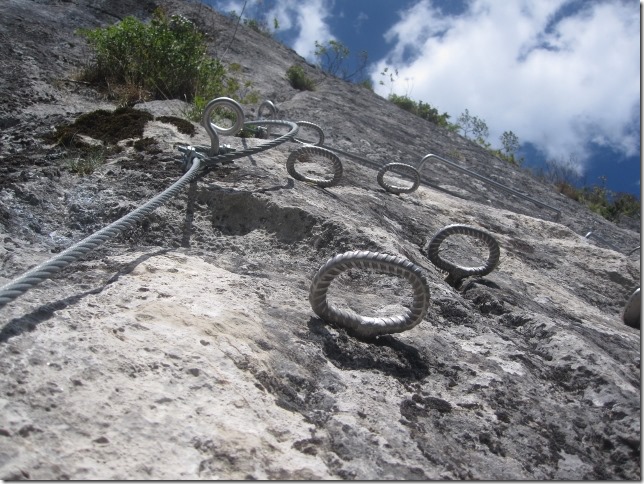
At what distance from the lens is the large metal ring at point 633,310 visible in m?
2.80

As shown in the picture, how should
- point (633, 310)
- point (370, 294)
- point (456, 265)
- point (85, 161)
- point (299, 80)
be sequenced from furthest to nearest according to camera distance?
point (299, 80) < point (85, 161) < point (456, 265) < point (633, 310) < point (370, 294)

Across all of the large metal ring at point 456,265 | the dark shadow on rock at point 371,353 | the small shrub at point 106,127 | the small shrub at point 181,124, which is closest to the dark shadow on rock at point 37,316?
the dark shadow on rock at point 371,353

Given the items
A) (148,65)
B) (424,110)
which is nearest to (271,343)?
(148,65)

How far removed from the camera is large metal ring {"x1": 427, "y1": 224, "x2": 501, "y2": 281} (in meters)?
2.98

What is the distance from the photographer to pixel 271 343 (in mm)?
2008

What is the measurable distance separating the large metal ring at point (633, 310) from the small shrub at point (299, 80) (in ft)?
19.2

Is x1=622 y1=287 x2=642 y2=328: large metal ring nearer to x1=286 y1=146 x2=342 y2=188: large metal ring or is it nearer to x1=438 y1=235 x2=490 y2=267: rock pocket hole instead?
x1=438 y1=235 x2=490 y2=267: rock pocket hole

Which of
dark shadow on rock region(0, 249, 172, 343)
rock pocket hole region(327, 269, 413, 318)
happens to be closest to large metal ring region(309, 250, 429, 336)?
rock pocket hole region(327, 269, 413, 318)

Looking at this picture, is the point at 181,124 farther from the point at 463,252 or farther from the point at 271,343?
the point at 271,343

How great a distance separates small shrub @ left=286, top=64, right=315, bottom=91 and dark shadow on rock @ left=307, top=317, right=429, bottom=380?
629cm

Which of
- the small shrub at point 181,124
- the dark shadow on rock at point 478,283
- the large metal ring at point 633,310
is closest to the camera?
the large metal ring at point 633,310

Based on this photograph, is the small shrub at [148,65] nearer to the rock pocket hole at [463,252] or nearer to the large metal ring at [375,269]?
the rock pocket hole at [463,252]

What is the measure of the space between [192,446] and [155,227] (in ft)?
5.02

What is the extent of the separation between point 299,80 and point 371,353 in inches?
254
